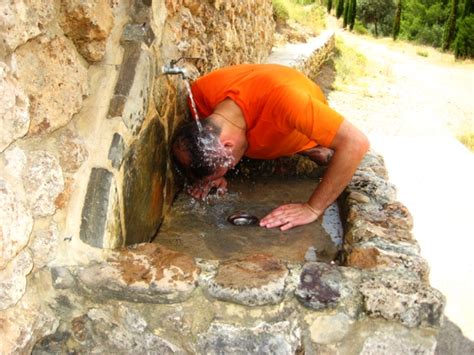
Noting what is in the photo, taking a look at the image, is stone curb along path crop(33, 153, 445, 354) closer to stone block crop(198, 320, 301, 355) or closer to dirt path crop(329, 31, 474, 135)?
stone block crop(198, 320, 301, 355)

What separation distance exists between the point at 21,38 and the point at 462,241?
414 cm

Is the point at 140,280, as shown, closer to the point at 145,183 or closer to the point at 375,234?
the point at 145,183

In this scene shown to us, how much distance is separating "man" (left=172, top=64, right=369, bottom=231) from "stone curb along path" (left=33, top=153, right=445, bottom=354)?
0.71 meters

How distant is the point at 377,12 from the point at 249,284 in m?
25.8

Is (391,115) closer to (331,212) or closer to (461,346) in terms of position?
(461,346)

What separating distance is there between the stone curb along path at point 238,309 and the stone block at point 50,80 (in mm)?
469

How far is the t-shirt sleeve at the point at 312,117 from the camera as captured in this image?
7.45 ft

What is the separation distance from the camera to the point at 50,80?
1.53m

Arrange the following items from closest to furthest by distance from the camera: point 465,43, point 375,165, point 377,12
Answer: point 375,165
point 465,43
point 377,12

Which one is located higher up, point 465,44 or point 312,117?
point 312,117

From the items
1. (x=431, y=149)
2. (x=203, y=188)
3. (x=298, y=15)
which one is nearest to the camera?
(x=203, y=188)

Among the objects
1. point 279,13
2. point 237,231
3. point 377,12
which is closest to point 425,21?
point 377,12

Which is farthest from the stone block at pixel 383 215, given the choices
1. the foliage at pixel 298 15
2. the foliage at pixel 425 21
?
the foliage at pixel 425 21

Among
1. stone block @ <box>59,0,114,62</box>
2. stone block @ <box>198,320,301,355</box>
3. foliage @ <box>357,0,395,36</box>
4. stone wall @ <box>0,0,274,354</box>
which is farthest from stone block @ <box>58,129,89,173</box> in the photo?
foliage @ <box>357,0,395,36</box>
